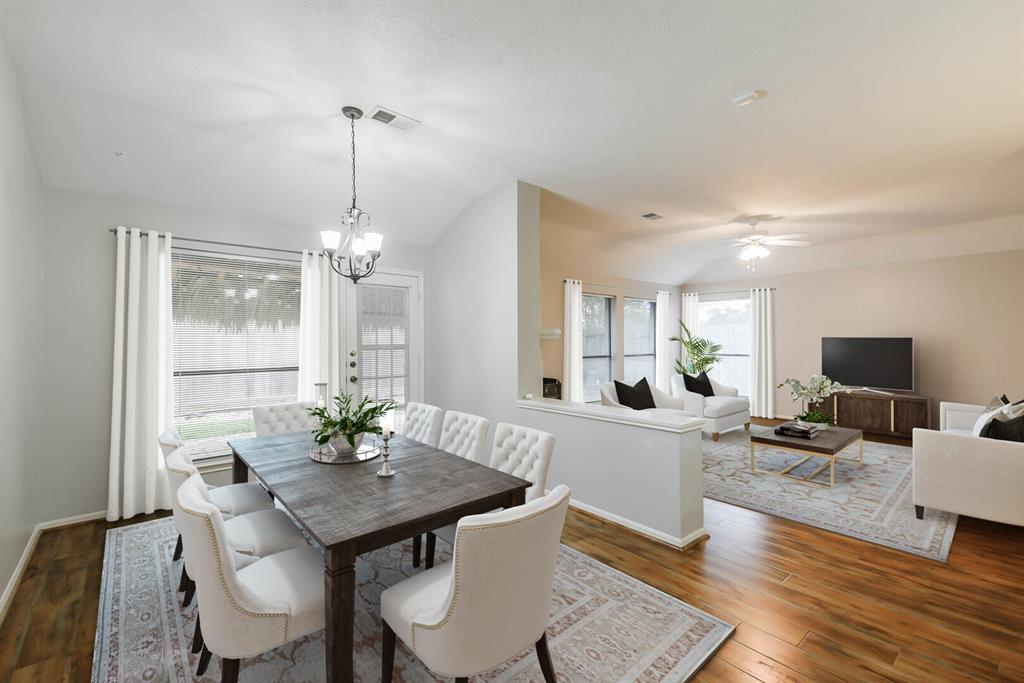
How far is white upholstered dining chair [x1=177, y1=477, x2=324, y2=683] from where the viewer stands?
4.70 feet

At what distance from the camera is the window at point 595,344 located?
277 inches

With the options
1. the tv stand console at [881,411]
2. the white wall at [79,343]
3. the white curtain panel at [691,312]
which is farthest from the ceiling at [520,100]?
the white curtain panel at [691,312]

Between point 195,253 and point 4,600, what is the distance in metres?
2.59

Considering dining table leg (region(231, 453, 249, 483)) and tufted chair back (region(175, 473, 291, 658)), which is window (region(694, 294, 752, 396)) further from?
tufted chair back (region(175, 473, 291, 658))

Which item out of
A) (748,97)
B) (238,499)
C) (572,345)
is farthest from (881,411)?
(238,499)

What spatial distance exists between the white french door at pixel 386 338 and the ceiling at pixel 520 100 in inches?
32.4

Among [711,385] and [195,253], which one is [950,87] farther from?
[195,253]

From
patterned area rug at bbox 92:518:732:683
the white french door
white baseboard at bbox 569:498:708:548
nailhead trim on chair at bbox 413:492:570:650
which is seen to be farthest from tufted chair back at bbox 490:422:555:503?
the white french door

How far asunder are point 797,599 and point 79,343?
16.7 feet

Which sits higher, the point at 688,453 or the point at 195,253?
the point at 195,253

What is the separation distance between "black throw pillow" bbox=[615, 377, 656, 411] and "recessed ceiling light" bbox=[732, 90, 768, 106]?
3400mm

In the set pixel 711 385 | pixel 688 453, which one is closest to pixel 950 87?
pixel 688 453

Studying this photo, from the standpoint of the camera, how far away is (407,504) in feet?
6.12

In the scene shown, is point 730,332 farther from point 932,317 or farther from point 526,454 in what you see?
point 526,454
